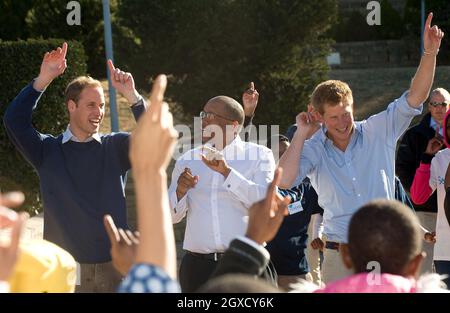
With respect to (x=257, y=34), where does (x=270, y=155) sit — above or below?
below

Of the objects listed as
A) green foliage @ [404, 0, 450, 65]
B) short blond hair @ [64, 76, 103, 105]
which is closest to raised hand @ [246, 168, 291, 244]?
short blond hair @ [64, 76, 103, 105]

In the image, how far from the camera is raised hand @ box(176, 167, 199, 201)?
4871 millimetres

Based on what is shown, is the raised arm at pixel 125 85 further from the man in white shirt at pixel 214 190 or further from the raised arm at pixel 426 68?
the raised arm at pixel 426 68

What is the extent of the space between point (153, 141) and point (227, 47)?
12.4 meters

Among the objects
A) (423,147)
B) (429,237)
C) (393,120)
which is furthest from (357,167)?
(423,147)

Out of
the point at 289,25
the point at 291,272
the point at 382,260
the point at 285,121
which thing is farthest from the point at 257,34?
the point at 382,260

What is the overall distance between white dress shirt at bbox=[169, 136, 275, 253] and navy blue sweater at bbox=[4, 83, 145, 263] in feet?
1.30

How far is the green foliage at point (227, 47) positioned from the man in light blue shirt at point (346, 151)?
8999 mm

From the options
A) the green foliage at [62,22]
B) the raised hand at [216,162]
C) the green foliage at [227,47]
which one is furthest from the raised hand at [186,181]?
the green foliage at [62,22]

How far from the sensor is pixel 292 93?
14094 millimetres

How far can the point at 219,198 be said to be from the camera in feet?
16.4

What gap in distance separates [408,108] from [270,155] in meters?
0.88
